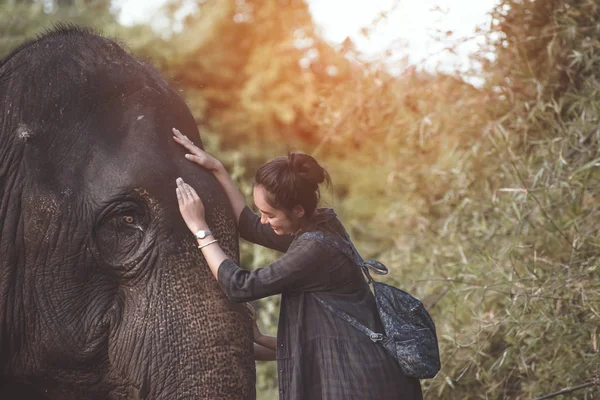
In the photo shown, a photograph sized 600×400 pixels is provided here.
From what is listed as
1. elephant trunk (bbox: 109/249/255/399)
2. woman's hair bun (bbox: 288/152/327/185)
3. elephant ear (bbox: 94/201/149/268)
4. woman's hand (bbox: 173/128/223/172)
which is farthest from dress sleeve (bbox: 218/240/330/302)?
woman's hand (bbox: 173/128/223/172)

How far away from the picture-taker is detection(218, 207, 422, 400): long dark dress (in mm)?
3332

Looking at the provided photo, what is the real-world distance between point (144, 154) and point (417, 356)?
1.25m

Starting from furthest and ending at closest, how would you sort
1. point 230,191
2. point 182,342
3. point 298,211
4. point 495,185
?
point 495,185, point 230,191, point 298,211, point 182,342

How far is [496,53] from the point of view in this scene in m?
6.11

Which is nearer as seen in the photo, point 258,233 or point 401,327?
point 401,327

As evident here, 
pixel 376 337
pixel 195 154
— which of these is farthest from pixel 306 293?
pixel 195 154

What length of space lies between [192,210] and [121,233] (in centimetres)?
30

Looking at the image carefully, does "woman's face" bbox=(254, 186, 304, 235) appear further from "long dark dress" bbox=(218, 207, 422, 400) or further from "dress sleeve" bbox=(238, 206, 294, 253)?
"dress sleeve" bbox=(238, 206, 294, 253)

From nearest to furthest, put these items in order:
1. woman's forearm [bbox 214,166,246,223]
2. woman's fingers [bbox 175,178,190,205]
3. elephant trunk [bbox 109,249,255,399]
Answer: elephant trunk [bbox 109,249,255,399] < woman's fingers [bbox 175,178,190,205] < woman's forearm [bbox 214,166,246,223]

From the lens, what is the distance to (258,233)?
3.81m

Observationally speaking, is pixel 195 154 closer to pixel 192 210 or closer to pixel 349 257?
pixel 192 210

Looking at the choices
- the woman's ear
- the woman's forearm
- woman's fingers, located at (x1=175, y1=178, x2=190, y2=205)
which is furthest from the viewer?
the woman's forearm

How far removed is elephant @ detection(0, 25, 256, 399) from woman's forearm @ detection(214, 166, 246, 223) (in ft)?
0.29

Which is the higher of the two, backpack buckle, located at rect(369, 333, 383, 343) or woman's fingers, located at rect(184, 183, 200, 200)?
woman's fingers, located at rect(184, 183, 200, 200)
